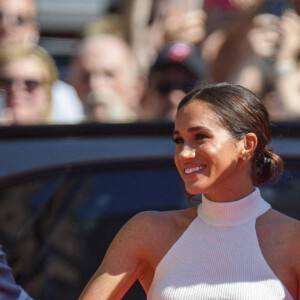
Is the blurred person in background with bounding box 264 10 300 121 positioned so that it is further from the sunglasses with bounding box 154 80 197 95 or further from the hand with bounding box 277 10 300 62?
the sunglasses with bounding box 154 80 197 95

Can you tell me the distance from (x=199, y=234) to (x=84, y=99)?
8.02 ft

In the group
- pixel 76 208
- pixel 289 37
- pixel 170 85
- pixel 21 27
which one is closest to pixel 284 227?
pixel 76 208

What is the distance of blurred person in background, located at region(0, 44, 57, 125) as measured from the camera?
12.7 feet

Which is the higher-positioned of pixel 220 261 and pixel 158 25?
pixel 220 261

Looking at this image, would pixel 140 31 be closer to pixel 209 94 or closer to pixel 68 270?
pixel 68 270

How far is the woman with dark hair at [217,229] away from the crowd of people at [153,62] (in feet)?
5.65

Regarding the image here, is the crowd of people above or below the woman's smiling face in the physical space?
below

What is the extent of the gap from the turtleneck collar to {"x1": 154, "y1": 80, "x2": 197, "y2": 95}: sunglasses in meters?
1.84

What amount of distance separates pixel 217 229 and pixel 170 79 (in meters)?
2.00

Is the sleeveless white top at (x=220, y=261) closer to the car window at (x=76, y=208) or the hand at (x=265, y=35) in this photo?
the car window at (x=76, y=208)

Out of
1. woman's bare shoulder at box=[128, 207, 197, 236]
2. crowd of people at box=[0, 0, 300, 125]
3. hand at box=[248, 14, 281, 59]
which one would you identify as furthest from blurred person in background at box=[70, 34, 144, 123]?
woman's bare shoulder at box=[128, 207, 197, 236]

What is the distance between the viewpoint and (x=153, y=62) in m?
4.32

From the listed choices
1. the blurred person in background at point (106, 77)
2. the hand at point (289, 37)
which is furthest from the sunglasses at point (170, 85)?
the hand at point (289, 37)

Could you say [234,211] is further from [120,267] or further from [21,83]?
[21,83]
